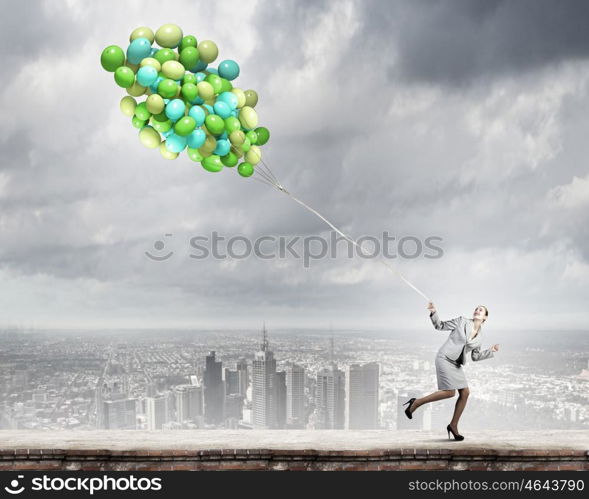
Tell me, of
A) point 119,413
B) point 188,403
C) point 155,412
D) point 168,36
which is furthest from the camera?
point 188,403

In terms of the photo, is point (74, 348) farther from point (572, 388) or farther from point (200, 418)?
point (572, 388)

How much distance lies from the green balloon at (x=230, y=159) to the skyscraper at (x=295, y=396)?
112 inches

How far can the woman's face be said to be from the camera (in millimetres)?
5243

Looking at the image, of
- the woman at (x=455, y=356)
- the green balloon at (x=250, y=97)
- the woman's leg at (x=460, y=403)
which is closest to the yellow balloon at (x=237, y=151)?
the green balloon at (x=250, y=97)

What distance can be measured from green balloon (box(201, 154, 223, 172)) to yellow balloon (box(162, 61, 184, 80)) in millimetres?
735

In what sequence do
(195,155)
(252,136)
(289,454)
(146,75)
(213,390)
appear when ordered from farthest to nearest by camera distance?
(213,390) < (252,136) < (195,155) < (146,75) < (289,454)

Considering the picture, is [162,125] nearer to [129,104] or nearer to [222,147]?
[129,104]

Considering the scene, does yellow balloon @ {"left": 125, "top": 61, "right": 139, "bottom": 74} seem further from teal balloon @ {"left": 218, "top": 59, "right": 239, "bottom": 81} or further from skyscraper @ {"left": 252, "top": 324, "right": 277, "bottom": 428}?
skyscraper @ {"left": 252, "top": 324, "right": 277, "bottom": 428}

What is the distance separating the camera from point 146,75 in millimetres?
5090

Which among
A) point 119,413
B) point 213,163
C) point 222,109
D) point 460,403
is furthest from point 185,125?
point 119,413

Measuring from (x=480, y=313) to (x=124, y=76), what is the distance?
120 inches

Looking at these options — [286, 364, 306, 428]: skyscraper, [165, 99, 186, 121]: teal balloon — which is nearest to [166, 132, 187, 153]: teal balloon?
[165, 99, 186, 121]: teal balloon
